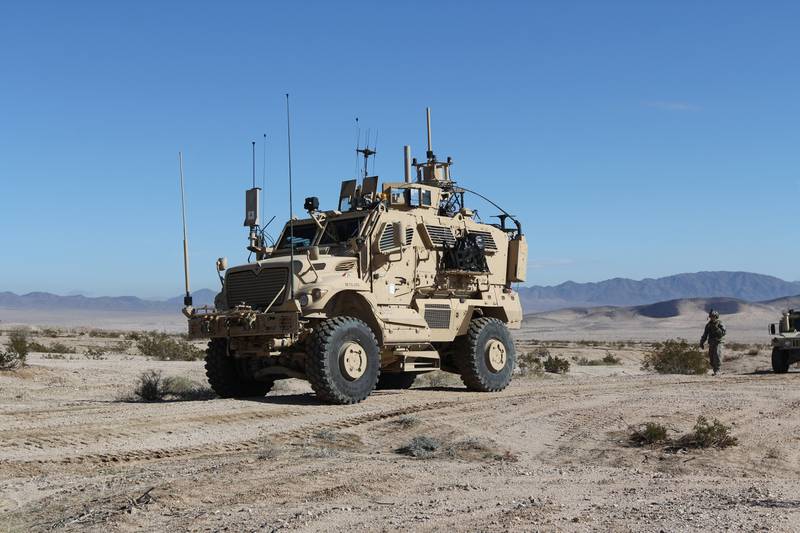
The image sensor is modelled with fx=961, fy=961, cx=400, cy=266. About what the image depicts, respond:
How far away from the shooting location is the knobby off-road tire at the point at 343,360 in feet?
46.2

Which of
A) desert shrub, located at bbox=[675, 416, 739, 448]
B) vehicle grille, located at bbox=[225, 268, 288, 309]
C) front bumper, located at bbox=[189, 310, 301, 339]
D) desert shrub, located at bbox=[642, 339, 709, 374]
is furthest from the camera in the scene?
desert shrub, located at bbox=[642, 339, 709, 374]

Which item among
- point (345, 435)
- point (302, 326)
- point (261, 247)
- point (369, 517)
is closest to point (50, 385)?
point (261, 247)

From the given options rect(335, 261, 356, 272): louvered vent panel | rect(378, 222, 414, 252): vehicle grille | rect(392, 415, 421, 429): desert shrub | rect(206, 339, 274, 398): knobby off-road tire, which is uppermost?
rect(378, 222, 414, 252): vehicle grille

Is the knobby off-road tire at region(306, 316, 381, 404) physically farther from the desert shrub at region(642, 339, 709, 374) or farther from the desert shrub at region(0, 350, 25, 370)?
the desert shrub at region(642, 339, 709, 374)

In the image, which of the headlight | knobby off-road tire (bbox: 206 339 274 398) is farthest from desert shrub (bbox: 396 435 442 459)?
knobby off-road tire (bbox: 206 339 274 398)

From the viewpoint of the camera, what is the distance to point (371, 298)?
15.3 meters

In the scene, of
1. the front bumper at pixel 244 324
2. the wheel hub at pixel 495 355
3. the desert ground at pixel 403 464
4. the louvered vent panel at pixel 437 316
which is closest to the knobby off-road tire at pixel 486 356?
the wheel hub at pixel 495 355

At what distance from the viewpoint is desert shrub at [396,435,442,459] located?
10242 millimetres

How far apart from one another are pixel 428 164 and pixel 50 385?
919 centimetres

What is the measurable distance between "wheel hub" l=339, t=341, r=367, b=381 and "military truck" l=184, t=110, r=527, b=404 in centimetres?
2

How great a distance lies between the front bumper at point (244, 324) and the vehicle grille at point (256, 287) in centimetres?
40

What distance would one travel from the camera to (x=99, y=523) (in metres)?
7.15

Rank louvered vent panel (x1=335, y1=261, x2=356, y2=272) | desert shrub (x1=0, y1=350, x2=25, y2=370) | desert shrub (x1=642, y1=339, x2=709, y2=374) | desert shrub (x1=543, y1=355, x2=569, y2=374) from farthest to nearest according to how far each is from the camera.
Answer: desert shrub (x1=543, y1=355, x2=569, y2=374) < desert shrub (x1=642, y1=339, x2=709, y2=374) < desert shrub (x1=0, y1=350, x2=25, y2=370) < louvered vent panel (x1=335, y1=261, x2=356, y2=272)

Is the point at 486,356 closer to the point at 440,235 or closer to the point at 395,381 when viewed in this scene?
the point at 395,381
